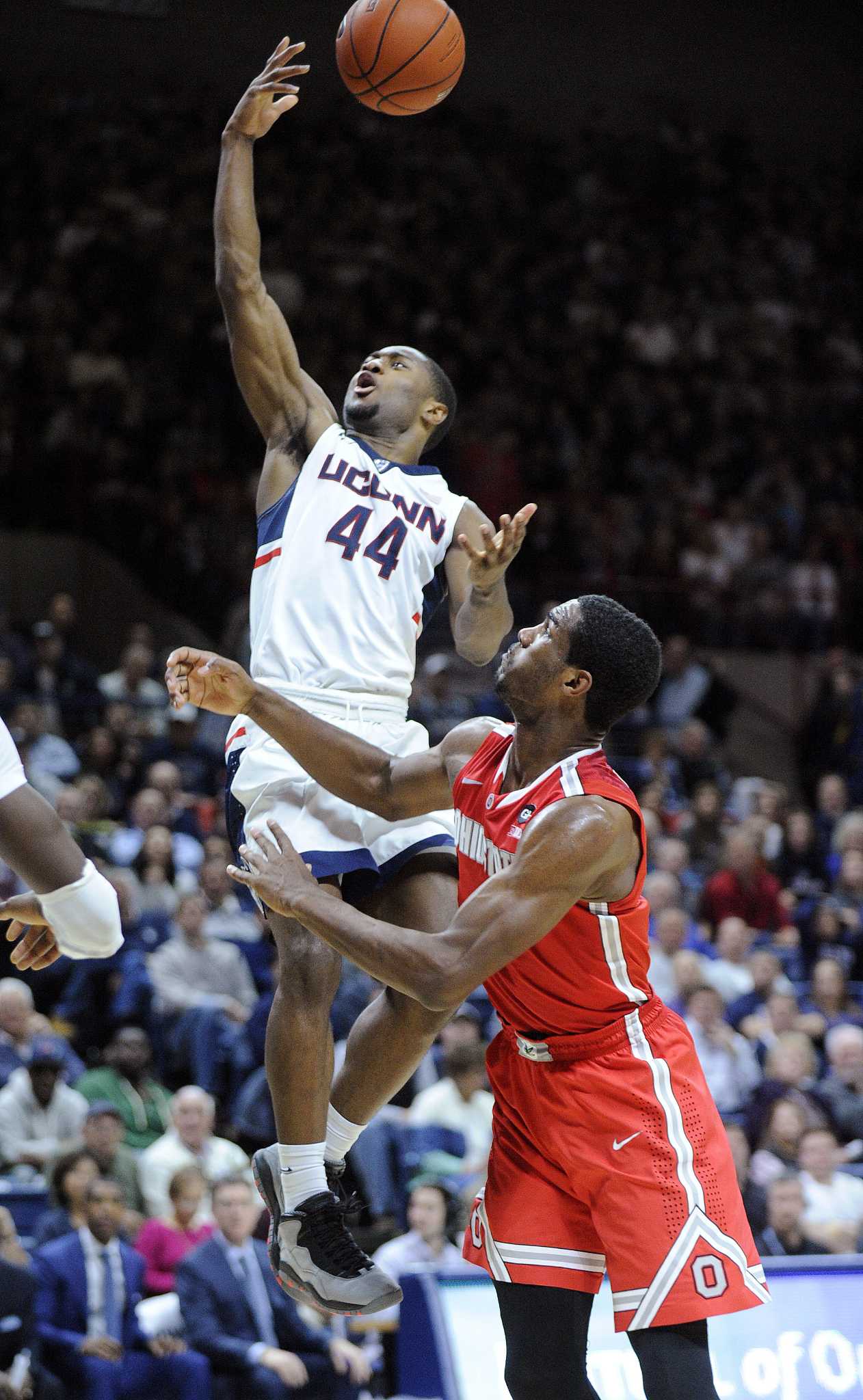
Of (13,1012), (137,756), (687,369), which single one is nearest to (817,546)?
(687,369)

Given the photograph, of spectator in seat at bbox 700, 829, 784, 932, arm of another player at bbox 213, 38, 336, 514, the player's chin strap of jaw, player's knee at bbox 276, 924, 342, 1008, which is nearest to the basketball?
arm of another player at bbox 213, 38, 336, 514

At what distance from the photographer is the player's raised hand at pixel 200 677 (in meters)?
4.31

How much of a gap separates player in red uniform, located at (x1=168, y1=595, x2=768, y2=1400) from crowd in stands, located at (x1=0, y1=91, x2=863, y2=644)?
34.1ft

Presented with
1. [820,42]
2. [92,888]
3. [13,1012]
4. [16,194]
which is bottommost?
[13,1012]

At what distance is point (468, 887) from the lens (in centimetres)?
454

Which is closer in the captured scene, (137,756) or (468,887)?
(468,887)

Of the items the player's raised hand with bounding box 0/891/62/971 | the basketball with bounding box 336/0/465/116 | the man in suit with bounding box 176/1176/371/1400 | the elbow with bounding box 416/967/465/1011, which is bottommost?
the man in suit with bounding box 176/1176/371/1400

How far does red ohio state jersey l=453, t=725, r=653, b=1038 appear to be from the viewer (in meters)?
4.32

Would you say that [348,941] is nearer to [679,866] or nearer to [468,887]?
[468,887]

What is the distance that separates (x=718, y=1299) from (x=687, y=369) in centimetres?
1532

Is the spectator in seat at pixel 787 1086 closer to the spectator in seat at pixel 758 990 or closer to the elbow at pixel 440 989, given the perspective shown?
the spectator in seat at pixel 758 990

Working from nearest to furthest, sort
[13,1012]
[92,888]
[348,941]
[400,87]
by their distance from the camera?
[92,888], [348,941], [400,87], [13,1012]

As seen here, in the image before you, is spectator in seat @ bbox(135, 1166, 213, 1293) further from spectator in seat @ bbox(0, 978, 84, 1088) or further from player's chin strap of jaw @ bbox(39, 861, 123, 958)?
player's chin strap of jaw @ bbox(39, 861, 123, 958)

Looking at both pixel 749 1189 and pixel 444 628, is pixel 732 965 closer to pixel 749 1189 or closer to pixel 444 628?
pixel 749 1189
